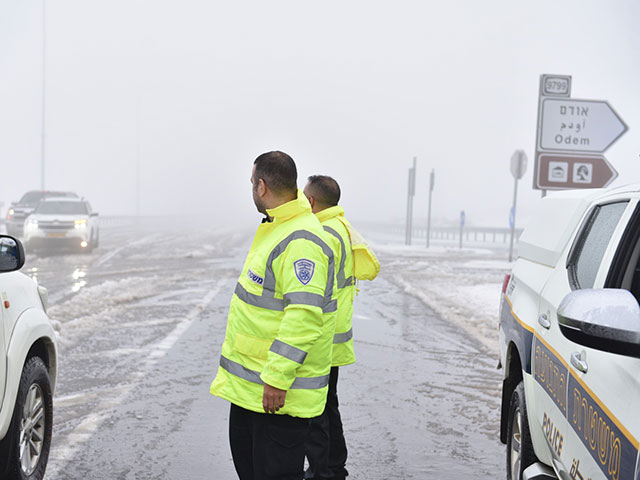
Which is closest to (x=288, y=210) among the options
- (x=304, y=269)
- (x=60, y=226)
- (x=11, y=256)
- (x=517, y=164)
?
(x=304, y=269)

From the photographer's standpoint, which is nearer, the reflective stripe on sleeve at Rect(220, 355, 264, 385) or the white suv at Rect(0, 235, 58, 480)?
the reflective stripe on sleeve at Rect(220, 355, 264, 385)

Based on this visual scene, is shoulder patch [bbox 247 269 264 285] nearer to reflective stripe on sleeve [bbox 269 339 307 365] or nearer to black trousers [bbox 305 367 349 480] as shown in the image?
reflective stripe on sleeve [bbox 269 339 307 365]

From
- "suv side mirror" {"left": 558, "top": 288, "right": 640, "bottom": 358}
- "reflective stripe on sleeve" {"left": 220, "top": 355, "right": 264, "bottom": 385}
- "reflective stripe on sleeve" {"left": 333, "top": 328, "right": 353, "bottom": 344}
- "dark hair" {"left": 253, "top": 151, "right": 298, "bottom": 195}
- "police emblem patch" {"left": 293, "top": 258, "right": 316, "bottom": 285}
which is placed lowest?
"reflective stripe on sleeve" {"left": 333, "top": 328, "right": 353, "bottom": 344}

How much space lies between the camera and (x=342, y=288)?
424 cm

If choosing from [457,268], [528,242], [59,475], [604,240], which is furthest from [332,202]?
[457,268]

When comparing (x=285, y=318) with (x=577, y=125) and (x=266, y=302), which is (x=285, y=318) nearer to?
(x=266, y=302)

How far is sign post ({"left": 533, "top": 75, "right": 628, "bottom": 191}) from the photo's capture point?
9492mm

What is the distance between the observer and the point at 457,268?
20391 millimetres

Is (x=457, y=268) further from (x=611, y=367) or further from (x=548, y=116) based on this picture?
(x=611, y=367)

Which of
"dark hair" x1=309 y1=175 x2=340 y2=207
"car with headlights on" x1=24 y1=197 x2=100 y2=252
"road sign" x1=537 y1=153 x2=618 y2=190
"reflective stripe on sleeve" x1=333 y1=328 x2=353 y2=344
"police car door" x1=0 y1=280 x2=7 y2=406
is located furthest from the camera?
"car with headlights on" x1=24 y1=197 x2=100 y2=252

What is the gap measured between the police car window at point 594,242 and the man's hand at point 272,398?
4.55 feet

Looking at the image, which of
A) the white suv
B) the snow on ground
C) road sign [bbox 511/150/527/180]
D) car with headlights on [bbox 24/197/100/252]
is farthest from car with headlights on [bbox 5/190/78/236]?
the white suv

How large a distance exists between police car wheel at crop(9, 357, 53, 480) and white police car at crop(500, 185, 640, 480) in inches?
98.0

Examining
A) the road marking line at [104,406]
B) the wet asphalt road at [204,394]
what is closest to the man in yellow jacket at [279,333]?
the wet asphalt road at [204,394]
